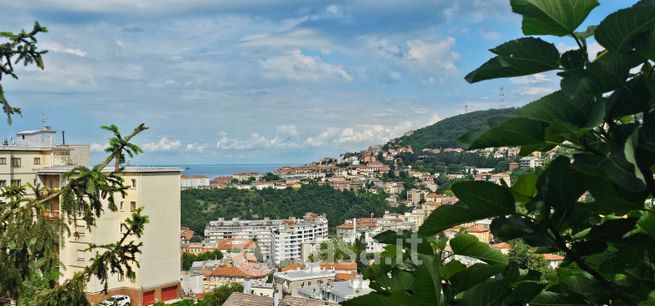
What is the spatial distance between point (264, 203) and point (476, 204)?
91.4 metres

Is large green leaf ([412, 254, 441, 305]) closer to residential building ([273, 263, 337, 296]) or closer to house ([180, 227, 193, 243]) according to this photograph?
residential building ([273, 263, 337, 296])

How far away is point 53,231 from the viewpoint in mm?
5238

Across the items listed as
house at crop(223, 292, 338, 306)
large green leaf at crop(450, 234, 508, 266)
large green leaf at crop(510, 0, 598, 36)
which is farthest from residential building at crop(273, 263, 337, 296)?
large green leaf at crop(510, 0, 598, 36)

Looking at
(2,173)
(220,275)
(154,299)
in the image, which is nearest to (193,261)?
(220,275)

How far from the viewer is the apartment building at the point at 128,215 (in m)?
16.3

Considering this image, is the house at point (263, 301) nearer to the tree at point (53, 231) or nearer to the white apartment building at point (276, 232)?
the tree at point (53, 231)

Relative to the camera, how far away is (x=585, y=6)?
576 mm

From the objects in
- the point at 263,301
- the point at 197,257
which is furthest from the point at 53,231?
the point at 197,257

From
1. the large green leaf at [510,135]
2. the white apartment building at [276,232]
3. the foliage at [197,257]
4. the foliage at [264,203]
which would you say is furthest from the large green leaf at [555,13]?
the foliage at [264,203]

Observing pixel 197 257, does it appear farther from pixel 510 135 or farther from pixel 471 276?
pixel 510 135

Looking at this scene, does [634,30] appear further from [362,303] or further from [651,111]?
[362,303]

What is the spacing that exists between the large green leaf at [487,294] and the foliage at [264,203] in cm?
8465

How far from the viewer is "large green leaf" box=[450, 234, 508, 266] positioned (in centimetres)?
76

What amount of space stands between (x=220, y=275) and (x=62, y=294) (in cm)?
4934
